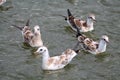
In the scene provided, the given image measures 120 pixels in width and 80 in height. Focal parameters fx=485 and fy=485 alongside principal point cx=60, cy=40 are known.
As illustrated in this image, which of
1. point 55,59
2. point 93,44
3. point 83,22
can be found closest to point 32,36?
point 55,59

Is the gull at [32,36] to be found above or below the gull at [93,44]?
above

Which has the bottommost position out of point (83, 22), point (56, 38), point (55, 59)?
point (55, 59)

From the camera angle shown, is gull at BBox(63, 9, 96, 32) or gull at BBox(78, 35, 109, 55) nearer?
gull at BBox(78, 35, 109, 55)

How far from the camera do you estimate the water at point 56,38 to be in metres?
15.7

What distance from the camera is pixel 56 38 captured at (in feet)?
59.0

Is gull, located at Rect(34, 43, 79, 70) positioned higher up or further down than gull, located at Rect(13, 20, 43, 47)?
further down

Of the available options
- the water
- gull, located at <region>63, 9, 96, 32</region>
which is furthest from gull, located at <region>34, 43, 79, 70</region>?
gull, located at <region>63, 9, 96, 32</region>

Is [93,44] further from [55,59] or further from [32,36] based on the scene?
[32,36]

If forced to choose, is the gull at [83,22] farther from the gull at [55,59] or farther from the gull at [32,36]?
the gull at [55,59]

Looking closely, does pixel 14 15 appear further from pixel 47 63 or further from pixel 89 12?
pixel 47 63

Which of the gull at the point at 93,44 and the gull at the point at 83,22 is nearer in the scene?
the gull at the point at 93,44

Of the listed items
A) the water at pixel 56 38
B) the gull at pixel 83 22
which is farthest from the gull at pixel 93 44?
the gull at pixel 83 22

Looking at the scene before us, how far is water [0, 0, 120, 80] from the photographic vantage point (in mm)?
15672

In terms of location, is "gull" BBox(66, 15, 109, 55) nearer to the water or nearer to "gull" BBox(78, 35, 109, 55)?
"gull" BBox(78, 35, 109, 55)
